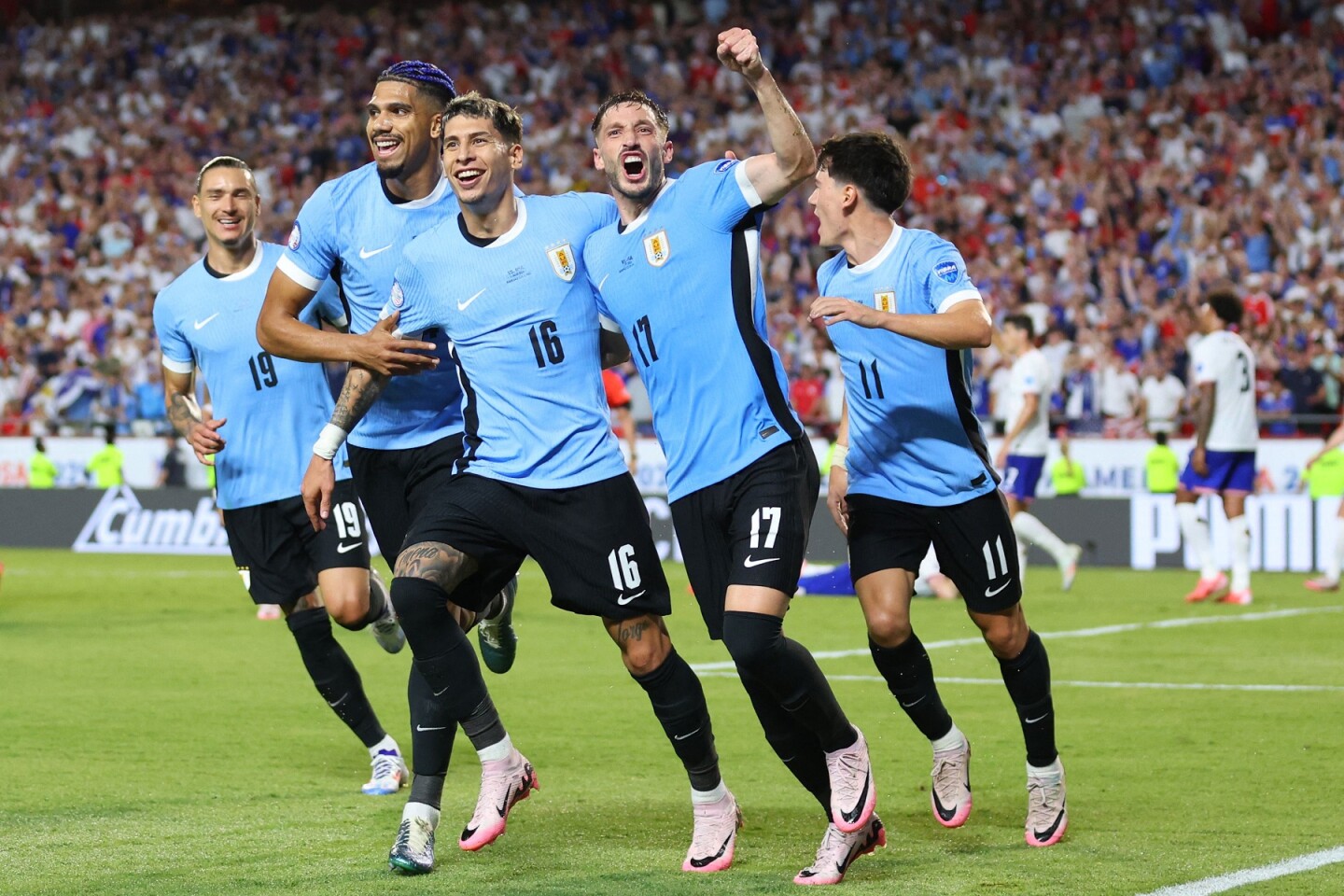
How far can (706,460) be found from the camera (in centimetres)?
545

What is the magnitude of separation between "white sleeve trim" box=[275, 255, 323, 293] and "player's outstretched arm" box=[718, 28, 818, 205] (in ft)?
6.04

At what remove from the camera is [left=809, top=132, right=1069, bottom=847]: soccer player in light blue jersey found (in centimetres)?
593

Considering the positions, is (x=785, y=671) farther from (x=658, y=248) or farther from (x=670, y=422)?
(x=658, y=248)

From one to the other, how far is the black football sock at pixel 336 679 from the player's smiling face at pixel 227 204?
5.25 feet

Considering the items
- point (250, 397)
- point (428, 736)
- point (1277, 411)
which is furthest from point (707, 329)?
point (1277, 411)

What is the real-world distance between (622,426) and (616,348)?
46.1ft

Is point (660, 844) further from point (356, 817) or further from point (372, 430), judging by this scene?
point (372, 430)

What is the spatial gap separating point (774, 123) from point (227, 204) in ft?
9.99

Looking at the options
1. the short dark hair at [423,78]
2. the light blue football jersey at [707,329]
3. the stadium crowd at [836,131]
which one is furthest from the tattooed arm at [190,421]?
the stadium crowd at [836,131]

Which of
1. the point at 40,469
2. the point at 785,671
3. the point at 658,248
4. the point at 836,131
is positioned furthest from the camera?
the point at 836,131

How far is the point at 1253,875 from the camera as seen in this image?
205 inches

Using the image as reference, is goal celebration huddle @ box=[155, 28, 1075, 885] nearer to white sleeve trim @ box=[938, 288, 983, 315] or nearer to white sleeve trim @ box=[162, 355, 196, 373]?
white sleeve trim @ box=[938, 288, 983, 315]

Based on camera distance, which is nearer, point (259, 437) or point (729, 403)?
point (729, 403)

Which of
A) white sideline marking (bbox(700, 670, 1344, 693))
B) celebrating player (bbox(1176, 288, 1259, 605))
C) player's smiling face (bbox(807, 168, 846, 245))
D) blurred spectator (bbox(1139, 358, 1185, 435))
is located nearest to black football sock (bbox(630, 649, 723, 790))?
player's smiling face (bbox(807, 168, 846, 245))
